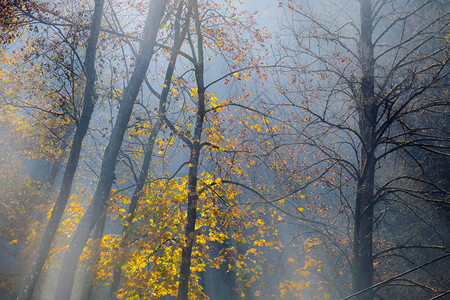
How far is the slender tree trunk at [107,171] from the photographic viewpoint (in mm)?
6180

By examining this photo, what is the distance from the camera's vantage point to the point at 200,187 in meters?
9.24

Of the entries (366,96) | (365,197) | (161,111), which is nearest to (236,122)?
(161,111)

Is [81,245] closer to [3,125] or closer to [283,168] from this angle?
[283,168]

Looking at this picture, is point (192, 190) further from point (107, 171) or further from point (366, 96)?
point (366, 96)

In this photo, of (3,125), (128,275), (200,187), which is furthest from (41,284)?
(200,187)

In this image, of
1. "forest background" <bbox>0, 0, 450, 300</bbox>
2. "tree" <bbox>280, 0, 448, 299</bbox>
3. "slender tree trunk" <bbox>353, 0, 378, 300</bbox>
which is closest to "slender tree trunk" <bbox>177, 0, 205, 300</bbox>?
"forest background" <bbox>0, 0, 450, 300</bbox>

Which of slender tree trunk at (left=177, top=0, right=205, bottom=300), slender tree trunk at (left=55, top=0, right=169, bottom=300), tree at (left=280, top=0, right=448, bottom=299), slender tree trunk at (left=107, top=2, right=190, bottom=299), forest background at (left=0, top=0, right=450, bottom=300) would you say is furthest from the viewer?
slender tree trunk at (left=107, top=2, right=190, bottom=299)

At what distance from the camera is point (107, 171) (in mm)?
6527

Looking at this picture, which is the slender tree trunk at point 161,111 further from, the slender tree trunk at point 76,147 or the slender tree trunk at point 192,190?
the slender tree trunk at point 76,147

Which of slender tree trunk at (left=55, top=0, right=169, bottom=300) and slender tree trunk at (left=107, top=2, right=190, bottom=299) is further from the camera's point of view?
slender tree trunk at (left=107, top=2, right=190, bottom=299)

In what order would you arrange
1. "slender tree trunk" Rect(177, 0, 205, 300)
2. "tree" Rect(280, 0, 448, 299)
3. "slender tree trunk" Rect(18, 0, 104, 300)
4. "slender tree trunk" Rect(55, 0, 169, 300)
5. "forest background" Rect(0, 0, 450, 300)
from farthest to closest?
1. "slender tree trunk" Rect(177, 0, 205, 300)
2. "tree" Rect(280, 0, 448, 299)
3. "forest background" Rect(0, 0, 450, 300)
4. "slender tree trunk" Rect(18, 0, 104, 300)
5. "slender tree trunk" Rect(55, 0, 169, 300)

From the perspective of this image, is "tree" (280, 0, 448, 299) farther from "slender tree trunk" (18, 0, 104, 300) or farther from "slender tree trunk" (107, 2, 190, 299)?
"slender tree trunk" (18, 0, 104, 300)

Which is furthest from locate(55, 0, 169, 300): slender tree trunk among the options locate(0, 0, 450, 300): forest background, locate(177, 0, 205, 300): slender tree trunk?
locate(177, 0, 205, 300): slender tree trunk

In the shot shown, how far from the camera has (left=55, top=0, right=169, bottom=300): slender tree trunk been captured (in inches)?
243
